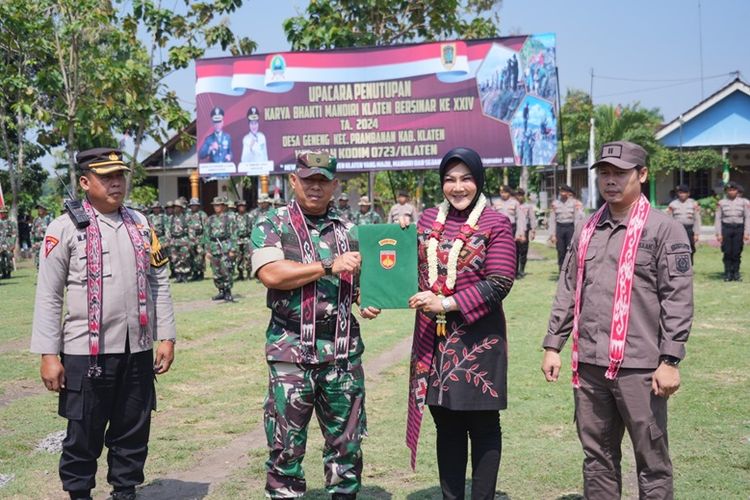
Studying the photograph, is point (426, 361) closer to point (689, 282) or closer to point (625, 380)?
point (625, 380)

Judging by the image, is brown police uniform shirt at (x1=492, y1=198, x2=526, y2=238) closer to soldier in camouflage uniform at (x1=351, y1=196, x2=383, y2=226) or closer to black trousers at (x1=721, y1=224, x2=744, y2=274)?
soldier in camouflage uniform at (x1=351, y1=196, x2=383, y2=226)

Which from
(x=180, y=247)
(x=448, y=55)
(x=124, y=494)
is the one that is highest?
(x=448, y=55)

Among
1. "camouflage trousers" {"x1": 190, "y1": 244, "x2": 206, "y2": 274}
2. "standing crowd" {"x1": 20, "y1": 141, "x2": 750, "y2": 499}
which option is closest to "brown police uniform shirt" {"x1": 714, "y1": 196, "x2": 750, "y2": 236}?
"camouflage trousers" {"x1": 190, "y1": 244, "x2": 206, "y2": 274}

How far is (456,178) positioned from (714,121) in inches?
1209

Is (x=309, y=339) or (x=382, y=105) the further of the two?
(x=382, y=105)

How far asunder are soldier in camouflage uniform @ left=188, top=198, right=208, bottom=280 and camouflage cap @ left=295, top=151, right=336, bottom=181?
1486 centimetres

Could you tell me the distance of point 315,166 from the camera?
3803 mm

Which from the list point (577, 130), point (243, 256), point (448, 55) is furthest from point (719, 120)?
point (243, 256)

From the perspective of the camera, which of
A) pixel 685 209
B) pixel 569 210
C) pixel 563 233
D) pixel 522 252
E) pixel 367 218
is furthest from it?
pixel 367 218

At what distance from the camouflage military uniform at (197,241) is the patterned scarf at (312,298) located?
14777 millimetres

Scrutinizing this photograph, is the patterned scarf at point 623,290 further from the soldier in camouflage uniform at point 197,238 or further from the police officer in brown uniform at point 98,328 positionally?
the soldier in camouflage uniform at point 197,238

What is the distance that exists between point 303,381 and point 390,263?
74 centimetres

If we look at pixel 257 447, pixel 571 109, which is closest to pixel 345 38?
pixel 257 447

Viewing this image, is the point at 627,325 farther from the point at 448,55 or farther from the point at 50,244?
the point at 448,55
